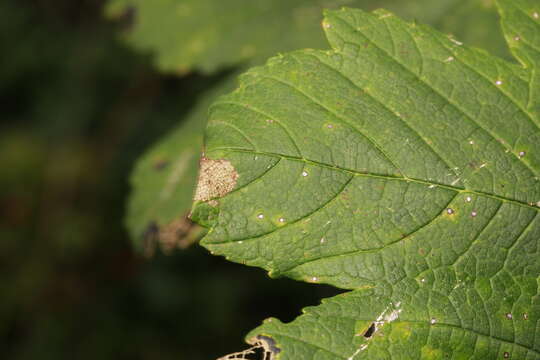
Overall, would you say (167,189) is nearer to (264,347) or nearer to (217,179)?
(217,179)

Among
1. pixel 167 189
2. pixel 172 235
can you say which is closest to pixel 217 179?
pixel 172 235

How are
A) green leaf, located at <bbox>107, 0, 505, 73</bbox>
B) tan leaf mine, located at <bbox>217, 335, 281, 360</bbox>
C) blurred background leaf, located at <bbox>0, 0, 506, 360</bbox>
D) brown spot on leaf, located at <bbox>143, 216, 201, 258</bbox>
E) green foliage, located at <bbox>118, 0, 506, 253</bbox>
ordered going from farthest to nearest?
blurred background leaf, located at <bbox>0, 0, 506, 360</bbox>
green leaf, located at <bbox>107, 0, 505, 73</bbox>
green foliage, located at <bbox>118, 0, 506, 253</bbox>
brown spot on leaf, located at <bbox>143, 216, 201, 258</bbox>
tan leaf mine, located at <bbox>217, 335, 281, 360</bbox>

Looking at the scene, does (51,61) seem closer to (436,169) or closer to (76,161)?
(76,161)

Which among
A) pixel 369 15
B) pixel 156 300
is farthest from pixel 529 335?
pixel 156 300

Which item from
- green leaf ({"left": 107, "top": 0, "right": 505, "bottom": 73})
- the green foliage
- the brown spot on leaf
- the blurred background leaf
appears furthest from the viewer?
the blurred background leaf

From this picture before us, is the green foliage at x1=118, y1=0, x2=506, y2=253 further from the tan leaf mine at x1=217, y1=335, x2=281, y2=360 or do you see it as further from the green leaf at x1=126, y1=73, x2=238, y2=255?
the tan leaf mine at x1=217, y1=335, x2=281, y2=360

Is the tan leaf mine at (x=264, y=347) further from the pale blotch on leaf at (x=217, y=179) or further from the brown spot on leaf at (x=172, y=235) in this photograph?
the brown spot on leaf at (x=172, y=235)

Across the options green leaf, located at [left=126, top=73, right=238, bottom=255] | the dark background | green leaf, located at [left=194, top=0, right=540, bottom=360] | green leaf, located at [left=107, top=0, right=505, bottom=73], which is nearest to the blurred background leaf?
the dark background
